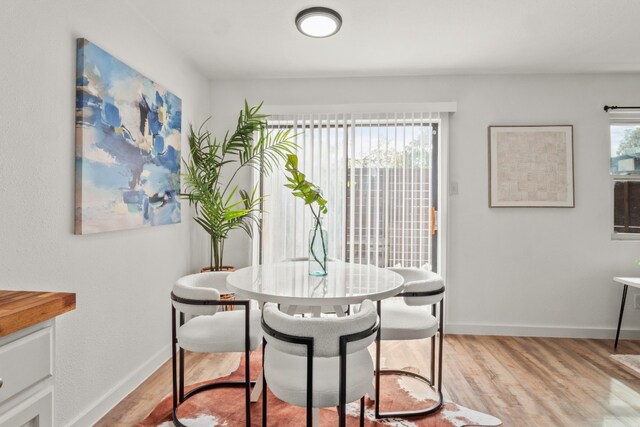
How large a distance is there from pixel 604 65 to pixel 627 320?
7.74 feet

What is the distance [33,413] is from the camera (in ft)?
3.31

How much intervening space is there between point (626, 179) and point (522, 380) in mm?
2322

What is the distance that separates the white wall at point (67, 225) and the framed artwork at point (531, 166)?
9.97 ft

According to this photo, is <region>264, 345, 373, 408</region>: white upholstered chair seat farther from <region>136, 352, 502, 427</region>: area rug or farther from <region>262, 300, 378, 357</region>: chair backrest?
<region>136, 352, 502, 427</region>: area rug

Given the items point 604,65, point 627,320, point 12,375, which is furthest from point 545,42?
point 12,375

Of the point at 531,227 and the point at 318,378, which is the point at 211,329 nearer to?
the point at 318,378

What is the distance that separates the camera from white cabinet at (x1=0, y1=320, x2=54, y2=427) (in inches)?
36.3

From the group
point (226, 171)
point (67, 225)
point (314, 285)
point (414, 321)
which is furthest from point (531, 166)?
point (67, 225)

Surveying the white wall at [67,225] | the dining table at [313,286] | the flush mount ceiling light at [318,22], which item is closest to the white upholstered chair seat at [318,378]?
the dining table at [313,286]

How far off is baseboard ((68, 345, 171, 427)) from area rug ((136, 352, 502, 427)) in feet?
0.90

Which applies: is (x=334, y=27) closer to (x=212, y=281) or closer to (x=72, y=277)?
(x=212, y=281)

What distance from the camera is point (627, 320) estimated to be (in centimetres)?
360

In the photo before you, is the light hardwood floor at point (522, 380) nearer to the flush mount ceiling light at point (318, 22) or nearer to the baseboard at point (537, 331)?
the baseboard at point (537, 331)

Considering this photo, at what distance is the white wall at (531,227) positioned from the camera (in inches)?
143
